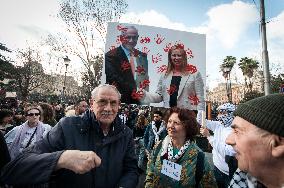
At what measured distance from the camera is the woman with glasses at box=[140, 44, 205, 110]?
456 cm

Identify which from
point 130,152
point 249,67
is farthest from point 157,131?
point 249,67

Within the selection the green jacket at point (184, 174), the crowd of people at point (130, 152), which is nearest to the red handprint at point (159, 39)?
the crowd of people at point (130, 152)

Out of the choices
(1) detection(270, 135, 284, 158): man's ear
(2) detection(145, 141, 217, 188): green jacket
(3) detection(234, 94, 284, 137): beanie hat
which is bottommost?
(2) detection(145, 141, 217, 188): green jacket

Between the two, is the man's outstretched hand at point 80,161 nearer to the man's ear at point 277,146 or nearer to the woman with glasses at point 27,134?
the man's ear at point 277,146

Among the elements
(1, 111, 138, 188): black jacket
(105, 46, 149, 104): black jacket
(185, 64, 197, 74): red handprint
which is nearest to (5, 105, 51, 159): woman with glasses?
(105, 46, 149, 104): black jacket

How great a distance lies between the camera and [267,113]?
145 centimetres

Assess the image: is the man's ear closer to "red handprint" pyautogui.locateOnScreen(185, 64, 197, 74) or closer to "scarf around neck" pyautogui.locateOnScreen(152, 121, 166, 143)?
"red handprint" pyautogui.locateOnScreen(185, 64, 197, 74)

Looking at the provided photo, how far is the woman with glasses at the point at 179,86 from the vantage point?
15.0 ft

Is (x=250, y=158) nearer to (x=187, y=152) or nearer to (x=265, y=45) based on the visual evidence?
(x=187, y=152)

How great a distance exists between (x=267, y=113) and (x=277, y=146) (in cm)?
17

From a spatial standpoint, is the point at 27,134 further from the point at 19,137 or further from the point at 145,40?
the point at 145,40

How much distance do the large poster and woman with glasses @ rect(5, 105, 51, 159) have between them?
1.90m

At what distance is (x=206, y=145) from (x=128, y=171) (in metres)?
10.8

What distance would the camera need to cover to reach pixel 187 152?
3.62 m
